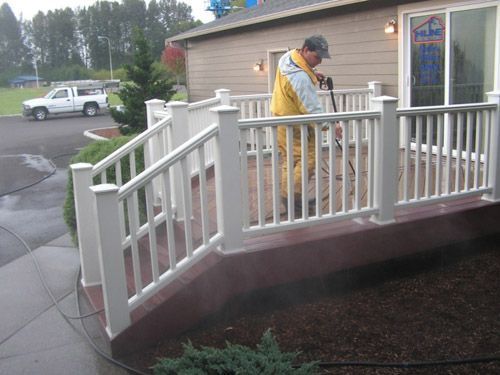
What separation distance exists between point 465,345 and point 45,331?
2889 millimetres

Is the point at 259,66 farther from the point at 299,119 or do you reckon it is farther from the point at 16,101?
the point at 16,101

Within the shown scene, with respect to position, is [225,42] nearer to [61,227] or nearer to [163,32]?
[61,227]

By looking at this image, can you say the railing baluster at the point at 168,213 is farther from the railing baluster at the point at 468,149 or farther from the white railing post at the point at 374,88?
the white railing post at the point at 374,88

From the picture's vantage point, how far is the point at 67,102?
2886cm

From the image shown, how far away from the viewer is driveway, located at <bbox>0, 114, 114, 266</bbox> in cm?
688

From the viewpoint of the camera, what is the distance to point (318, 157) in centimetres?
423

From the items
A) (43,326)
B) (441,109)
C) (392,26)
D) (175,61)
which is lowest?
(43,326)

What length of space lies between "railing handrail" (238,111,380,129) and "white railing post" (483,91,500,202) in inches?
52.3

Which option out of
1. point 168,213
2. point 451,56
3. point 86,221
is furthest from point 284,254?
point 451,56

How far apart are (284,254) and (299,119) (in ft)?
3.23

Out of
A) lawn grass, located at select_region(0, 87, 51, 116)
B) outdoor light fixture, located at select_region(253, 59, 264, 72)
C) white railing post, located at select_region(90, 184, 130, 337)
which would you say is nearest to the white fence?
white railing post, located at select_region(90, 184, 130, 337)

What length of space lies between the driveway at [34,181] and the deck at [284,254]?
2245mm

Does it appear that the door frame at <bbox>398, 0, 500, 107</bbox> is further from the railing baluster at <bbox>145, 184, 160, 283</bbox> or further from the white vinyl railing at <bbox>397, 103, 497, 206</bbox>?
the railing baluster at <bbox>145, 184, 160, 283</bbox>

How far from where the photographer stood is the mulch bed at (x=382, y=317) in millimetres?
3615
